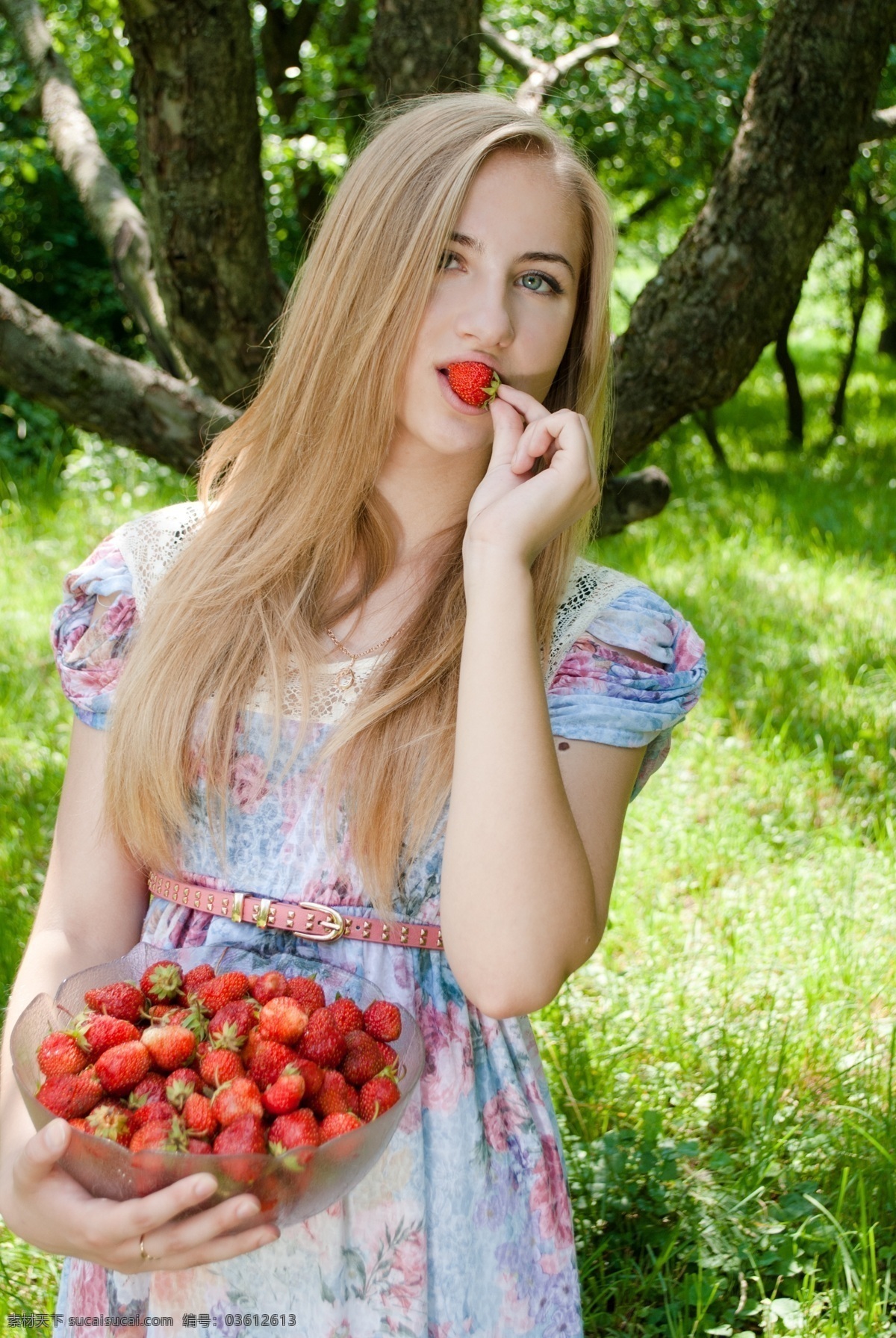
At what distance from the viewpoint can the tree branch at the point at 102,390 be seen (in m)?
2.56

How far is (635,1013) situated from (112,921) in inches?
56.2

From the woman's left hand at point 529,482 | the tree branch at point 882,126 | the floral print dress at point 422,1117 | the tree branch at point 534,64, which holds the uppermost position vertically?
the tree branch at point 534,64

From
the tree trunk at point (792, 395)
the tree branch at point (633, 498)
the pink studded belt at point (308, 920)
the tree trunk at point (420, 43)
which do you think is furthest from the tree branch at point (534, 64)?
the tree trunk at point (792, 395)

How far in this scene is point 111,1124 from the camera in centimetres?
111

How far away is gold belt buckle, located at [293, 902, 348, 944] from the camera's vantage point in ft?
4.75

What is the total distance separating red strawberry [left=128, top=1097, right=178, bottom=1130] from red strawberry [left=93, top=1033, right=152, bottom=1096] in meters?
0.04

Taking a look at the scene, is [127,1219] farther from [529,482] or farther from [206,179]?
[206,179]

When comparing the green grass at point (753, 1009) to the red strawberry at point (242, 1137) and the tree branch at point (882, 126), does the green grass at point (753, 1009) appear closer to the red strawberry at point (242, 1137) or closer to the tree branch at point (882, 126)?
the red strawberry at point (242, 1137)

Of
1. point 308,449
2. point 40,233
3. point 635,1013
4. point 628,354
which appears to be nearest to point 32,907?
point 635,1013

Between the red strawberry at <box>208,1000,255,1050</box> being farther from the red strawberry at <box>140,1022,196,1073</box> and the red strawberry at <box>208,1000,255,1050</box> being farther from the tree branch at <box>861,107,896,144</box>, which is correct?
the tree branch at <box>861,107,896,144</box>

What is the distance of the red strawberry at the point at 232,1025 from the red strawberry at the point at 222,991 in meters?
0.01

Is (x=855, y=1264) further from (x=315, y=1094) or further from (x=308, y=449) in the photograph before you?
(x=308, y=449)

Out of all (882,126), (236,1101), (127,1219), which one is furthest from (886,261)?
(127,1219)

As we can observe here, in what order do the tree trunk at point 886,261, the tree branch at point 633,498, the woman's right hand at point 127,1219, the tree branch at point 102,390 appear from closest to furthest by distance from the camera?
the woman's right hand at point 127,1219, the tree branch at point 102,390, the tree branch at point 633,498, the tree trunk at point 886,261
